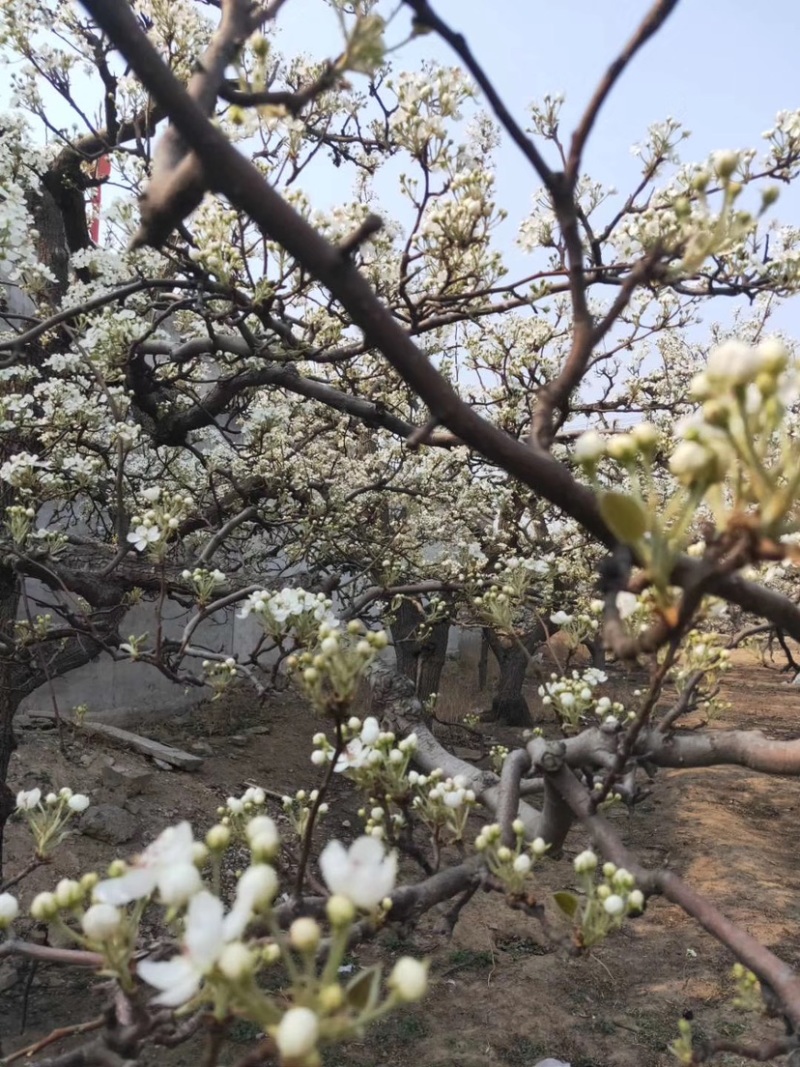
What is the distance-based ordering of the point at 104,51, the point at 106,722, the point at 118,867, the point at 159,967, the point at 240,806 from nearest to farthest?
the point at 159,967 → the point at 118,867 → the point at 240,806 → the point at 104,51 → the point at 106,722

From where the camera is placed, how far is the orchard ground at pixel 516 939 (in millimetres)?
3920

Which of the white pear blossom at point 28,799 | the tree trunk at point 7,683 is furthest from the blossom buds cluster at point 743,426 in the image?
the tree trunk at point 7,683

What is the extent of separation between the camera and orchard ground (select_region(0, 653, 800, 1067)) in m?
3.92

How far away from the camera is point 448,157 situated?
3.07 metres

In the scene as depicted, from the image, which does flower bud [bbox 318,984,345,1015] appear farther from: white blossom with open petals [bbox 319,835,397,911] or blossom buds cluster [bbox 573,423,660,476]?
blossom buds cluster [bbox 573,423,660,476]

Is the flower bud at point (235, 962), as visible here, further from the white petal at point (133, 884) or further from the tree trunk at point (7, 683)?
the tree trunk at point (7, 683)

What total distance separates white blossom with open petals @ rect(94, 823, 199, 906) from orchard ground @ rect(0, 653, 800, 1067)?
35.3 inches

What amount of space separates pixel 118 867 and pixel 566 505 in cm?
76

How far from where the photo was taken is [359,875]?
2.45 ft

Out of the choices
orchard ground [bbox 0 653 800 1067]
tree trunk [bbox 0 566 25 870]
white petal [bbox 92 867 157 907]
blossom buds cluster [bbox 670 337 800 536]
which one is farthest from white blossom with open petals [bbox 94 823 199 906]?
tree trunk [bbox 0 566 25 870]

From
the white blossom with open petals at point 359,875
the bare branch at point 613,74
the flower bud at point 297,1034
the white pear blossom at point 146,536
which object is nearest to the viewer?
the flower bud at point 297,1034

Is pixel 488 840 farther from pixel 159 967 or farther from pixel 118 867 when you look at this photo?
pixel 159 967

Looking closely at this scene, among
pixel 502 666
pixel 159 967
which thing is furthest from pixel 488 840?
pixel 502 666

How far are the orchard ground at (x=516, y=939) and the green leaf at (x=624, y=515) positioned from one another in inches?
47.9
